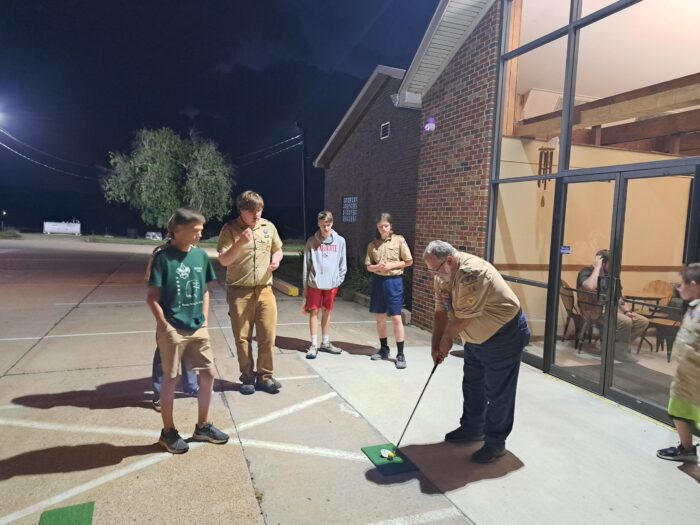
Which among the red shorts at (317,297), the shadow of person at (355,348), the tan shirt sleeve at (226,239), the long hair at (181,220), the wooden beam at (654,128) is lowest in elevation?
the shadow of person at (355,348)

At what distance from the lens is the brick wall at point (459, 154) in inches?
246

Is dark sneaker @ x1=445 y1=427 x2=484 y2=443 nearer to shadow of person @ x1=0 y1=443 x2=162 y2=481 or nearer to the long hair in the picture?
shadow of person @ x1=0 y1=443 x2=162 y2=481

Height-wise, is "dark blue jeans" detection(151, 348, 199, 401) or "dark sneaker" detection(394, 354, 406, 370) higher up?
"dark blue jeans" detection(151, 348, 199, 401)

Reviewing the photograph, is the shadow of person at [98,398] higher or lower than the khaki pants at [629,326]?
lower

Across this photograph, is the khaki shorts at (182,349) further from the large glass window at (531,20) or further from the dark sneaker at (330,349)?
the large glass window at (531,20)

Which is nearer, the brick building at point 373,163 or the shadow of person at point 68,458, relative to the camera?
the shadow of person at point 68,458

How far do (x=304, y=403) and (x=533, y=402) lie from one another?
2.25 meters

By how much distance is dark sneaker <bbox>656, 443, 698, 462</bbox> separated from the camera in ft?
11.3

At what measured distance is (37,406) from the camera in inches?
164

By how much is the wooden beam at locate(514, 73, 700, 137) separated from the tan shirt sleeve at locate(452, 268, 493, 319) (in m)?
3.97

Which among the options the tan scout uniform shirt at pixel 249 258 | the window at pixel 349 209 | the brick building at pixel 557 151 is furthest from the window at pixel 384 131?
the tan scout uniform shirt at pixel 249 258

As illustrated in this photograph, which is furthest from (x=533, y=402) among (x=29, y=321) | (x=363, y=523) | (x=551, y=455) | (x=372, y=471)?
(x=29, y=321)

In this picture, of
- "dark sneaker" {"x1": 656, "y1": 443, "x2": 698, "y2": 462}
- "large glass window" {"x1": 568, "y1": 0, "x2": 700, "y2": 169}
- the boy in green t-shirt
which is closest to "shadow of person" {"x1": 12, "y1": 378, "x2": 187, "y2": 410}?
the boy in green t-shirt

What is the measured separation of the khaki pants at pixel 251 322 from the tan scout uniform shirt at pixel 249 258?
9 cm
